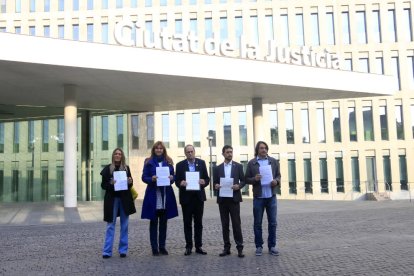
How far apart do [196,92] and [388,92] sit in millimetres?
10370

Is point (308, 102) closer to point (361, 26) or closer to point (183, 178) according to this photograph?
point (361, 26)

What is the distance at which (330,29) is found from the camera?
4434 cm

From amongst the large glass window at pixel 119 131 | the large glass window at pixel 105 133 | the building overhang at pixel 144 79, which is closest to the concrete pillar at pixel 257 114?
the building overhang at pixel 144 79

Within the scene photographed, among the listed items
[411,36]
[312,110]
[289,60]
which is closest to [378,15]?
[411,36]

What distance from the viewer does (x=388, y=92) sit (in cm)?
2555

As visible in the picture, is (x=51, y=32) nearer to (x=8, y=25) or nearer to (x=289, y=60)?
(x=8, y=25)

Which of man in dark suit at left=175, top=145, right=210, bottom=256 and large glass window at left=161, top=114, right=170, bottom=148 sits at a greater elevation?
large glass window at left=161, top=114, right=170, bottom=148

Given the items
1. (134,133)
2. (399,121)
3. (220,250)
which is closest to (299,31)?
(399,121)

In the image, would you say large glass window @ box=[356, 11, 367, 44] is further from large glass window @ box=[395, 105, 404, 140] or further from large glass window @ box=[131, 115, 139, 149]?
large glass window @ box=[131, 115, 139, 149]

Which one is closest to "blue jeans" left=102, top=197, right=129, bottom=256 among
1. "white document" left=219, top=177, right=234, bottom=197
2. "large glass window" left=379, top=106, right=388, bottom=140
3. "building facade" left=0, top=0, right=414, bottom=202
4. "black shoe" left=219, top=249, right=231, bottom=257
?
"black shoe" left=219, top=249, right=231, bottom=257

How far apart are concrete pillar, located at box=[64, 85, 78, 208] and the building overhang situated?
723mm

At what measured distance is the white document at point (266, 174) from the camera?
27.8 ft

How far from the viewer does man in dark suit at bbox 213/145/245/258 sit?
328 inches

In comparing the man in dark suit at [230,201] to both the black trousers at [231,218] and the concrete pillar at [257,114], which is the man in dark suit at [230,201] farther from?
the concrete pillar at [257,114]
